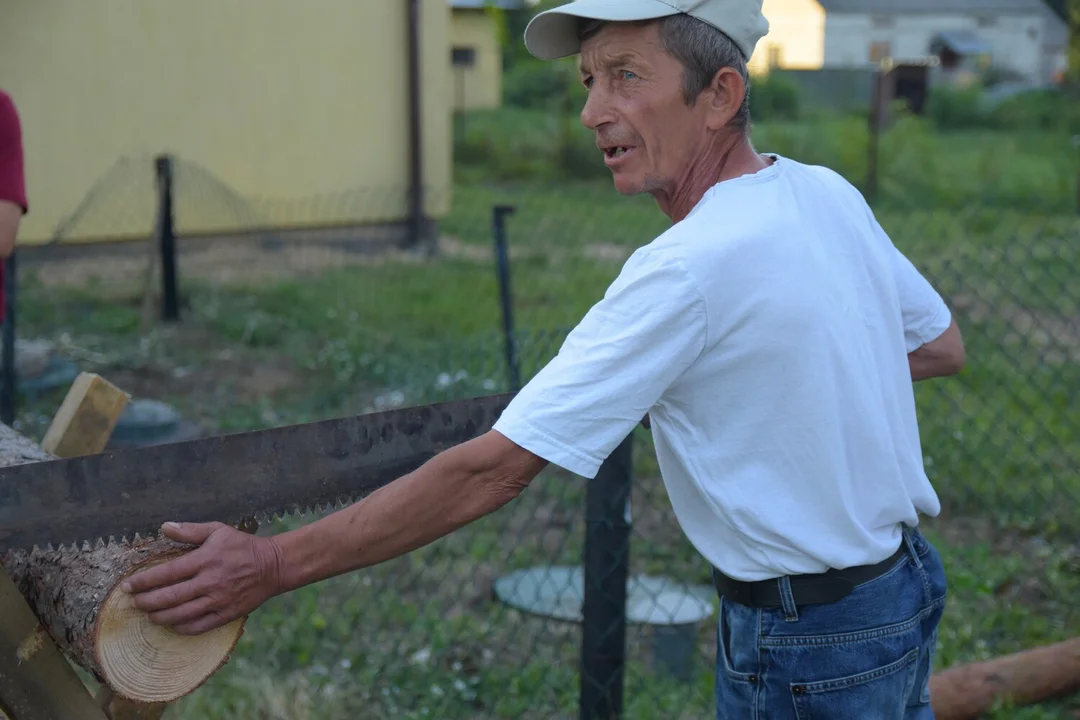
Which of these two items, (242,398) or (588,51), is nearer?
(588,51)

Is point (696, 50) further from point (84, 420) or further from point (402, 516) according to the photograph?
point (84, 420)

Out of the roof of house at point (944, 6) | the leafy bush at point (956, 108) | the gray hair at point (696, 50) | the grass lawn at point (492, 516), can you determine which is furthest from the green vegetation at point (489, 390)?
the roof of house at point (944, 6)

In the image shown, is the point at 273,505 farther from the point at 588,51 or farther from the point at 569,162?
the point at 569,162

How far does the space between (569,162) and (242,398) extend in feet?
43.0

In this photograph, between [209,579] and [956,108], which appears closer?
[209,579]

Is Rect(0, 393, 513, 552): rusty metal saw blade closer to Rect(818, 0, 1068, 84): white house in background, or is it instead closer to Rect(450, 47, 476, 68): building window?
Rect(450, 47, 476, 68): building window

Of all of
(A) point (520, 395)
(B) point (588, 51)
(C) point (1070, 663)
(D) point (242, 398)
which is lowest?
(D) point (242, 398)

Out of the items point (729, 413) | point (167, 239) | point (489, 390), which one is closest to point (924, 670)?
point (729, 413)

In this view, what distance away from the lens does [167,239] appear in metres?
9.14

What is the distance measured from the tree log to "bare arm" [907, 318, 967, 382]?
4.73ft

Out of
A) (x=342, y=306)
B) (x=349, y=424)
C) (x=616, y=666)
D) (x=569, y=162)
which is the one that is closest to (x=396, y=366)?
(x=342, y=306)

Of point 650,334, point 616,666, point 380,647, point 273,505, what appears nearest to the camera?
point 650,334

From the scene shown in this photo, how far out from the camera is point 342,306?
973cm

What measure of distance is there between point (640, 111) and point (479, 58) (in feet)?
112
